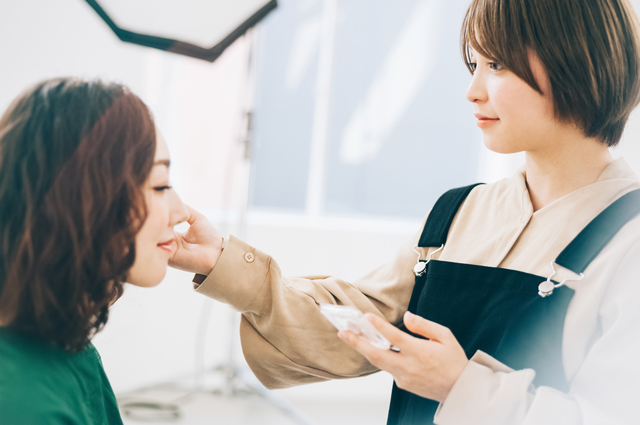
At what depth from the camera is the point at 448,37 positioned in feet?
10.5

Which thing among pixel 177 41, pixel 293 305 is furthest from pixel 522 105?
pixel 177 41

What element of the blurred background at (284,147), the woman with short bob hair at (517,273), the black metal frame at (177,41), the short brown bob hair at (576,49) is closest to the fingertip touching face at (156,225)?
the woman with short bob hair at (517,273)

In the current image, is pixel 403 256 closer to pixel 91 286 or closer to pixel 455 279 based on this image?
pixel 455 279

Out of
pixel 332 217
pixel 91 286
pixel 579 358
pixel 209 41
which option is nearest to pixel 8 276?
pixel 91 286

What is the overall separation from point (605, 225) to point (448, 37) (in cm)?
269

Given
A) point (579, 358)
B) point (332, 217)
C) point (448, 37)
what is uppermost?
point (448, 37)

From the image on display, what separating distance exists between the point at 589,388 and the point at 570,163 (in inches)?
14.3

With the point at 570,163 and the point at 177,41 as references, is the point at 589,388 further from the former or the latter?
the point at 177,41

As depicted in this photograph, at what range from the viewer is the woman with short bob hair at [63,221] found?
689mm

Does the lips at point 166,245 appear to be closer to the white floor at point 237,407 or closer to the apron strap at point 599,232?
the apron strap at point 599,232

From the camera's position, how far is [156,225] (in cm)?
79

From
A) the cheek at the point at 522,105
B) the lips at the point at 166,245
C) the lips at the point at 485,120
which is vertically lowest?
the lips at the point at 166,245

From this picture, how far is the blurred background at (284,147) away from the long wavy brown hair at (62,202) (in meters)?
1.45

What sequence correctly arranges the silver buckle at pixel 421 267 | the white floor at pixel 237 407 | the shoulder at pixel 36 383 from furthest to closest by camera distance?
the white floor at pixel 237 407 < the silver buckle at pixel 421 267 < the shoulder at pixel 36 383
